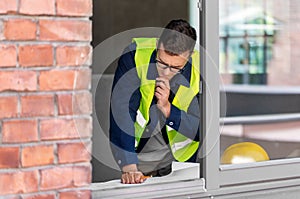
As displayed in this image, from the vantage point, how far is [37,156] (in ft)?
6.77

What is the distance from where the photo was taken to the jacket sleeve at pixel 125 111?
105 inches

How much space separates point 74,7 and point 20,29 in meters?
0.21

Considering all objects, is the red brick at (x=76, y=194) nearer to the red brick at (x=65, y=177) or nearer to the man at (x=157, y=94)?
the red brick at (x=65, y=177)

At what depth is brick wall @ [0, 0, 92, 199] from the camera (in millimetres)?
2012

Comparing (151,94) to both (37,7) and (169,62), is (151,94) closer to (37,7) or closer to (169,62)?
(169,62)

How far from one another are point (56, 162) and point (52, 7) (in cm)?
52

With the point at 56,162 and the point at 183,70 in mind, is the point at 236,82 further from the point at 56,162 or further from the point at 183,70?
the point at 56,162

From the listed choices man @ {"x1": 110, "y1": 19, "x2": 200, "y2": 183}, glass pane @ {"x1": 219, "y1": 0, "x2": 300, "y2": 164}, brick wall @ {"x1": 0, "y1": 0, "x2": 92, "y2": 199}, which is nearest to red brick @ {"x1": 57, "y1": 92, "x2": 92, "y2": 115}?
brick wall @ {"x1": 0, "y1": 0, "x2": 92, "y2": 199}

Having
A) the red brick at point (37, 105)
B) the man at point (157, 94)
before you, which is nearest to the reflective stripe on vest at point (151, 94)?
the man at point (157, 94)

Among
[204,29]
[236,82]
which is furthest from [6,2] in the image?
[236,82]

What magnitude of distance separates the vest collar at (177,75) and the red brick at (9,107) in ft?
2.67

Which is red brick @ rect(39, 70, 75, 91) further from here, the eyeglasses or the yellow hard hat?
the yellow hard hat

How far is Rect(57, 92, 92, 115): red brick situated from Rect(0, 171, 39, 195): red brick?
23 cm

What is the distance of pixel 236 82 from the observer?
9328mm
